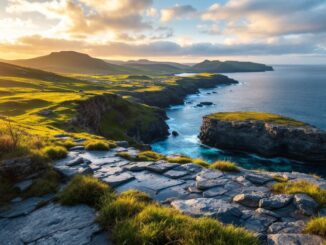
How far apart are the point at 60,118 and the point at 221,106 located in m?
126

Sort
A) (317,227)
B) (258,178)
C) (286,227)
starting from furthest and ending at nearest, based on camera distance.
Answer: (258,178) < (286,227) < (317,227)

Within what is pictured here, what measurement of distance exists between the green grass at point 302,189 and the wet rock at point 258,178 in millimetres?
837

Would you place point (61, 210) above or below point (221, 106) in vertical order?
above

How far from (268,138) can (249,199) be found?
→ 7261cm

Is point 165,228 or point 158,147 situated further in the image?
point 158,147

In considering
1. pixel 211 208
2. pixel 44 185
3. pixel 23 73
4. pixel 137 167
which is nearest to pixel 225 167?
pixel 137 167

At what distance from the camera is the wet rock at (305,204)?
8.57 metres

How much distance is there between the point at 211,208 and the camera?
344 inches

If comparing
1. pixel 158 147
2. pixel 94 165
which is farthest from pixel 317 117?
pixel 94 165

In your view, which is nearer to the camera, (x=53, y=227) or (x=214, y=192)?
(x=53, y=227)

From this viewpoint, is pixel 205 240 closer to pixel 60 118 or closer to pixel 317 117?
pixel 60 118

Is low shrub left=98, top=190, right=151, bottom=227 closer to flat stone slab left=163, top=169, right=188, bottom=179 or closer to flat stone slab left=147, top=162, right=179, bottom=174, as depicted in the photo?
flat stone slab left=163, top=169, right=188, bottom=179

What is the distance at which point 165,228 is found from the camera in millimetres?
6758

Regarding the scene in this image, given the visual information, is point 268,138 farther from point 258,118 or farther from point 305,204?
point 305,204
